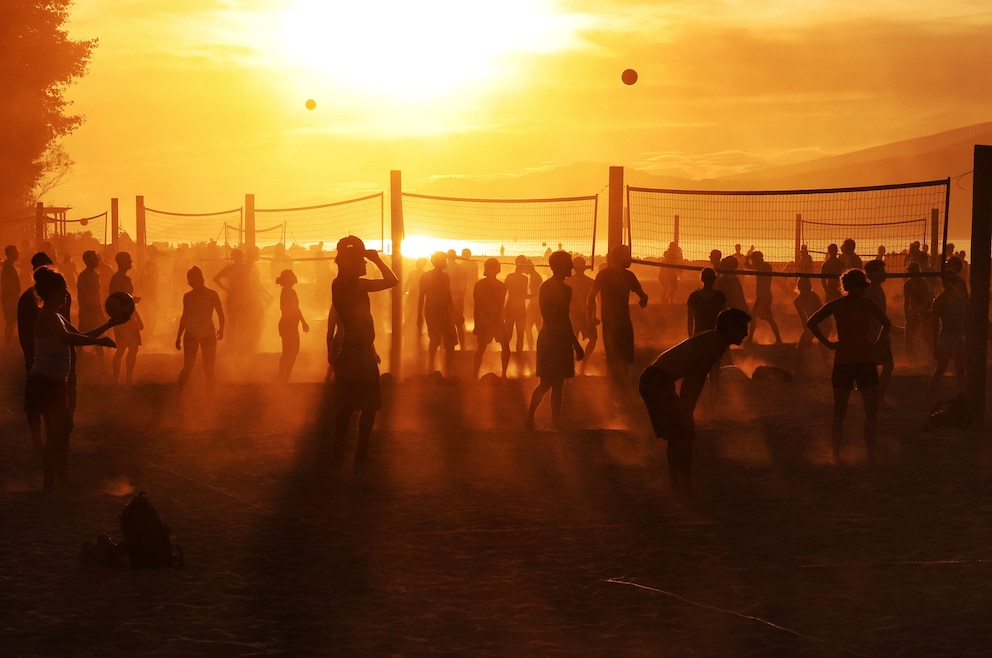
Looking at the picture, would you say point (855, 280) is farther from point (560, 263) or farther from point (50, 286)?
point (50, 286)

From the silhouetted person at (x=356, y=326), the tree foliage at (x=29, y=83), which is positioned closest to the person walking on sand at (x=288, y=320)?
the silhouetted person at (x=356, y=326)

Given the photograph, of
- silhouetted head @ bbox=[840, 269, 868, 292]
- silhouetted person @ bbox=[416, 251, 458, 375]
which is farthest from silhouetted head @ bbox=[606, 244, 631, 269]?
silhouetted head @ bbox=[840, 269, 868, 292]

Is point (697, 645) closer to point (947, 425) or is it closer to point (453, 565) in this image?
point (453, 565)

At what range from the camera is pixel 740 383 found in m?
15.9

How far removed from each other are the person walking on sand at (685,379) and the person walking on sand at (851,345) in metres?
1.84

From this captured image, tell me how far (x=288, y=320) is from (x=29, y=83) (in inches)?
1091

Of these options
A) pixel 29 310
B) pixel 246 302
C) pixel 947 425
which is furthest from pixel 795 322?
pixel 29 310

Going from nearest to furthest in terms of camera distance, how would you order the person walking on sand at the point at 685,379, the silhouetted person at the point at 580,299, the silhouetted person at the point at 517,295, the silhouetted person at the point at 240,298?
the person walking on sand at the point at 685,379 < the silhouetted person at the point at 580,299 < the silhouetted person at the point at 240,298 < the silhouetted person at the point at 517,295

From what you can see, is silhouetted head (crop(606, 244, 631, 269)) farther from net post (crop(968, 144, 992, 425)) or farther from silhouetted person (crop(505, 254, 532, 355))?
silhouetted person (crop(505, 254, 532, 355))

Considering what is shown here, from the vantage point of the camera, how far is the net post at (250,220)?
25344 millimetres

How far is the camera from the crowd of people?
8.91 m

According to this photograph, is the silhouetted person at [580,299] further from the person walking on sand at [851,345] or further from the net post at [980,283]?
the person walking on sand at [851,345]

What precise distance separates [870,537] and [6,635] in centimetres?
481

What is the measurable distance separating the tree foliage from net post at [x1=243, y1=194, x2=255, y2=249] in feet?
56.7
